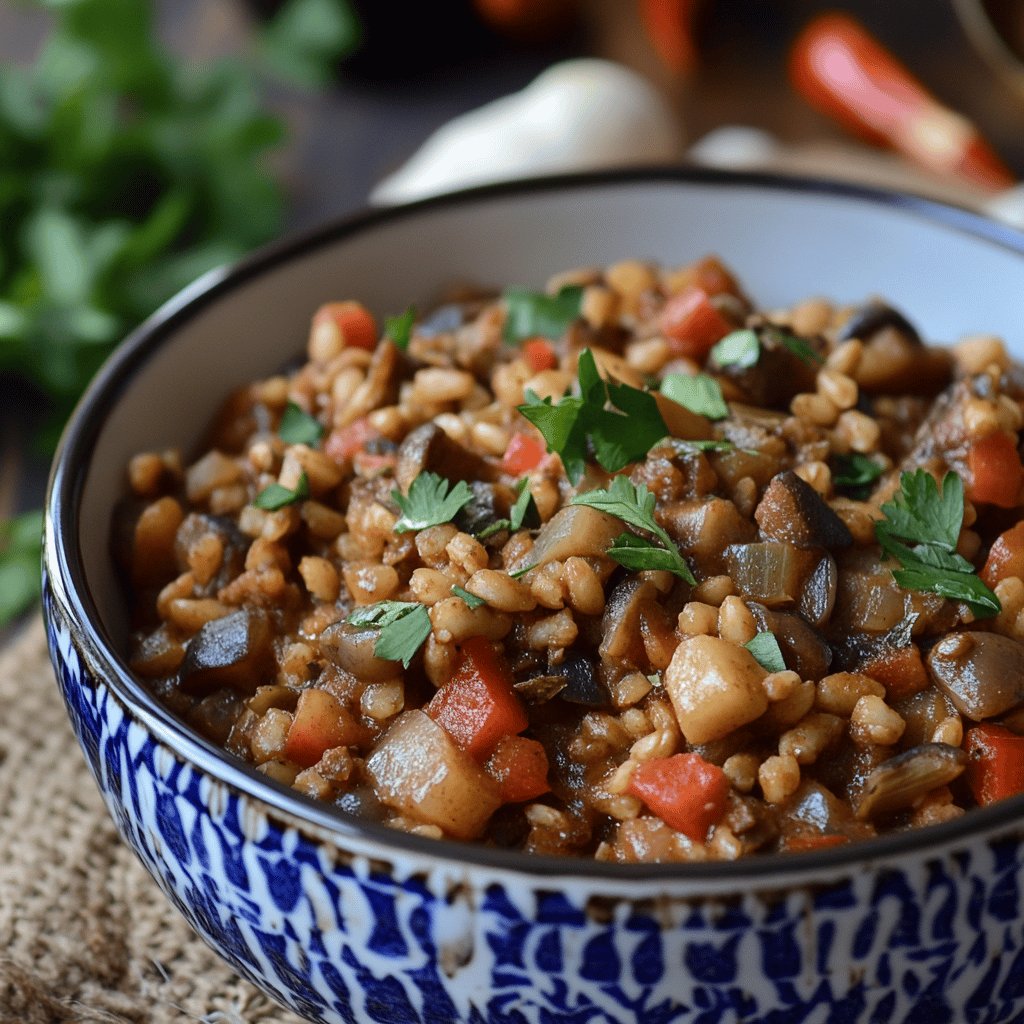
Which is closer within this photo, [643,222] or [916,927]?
[916,927]

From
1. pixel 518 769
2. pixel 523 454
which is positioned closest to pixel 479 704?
pixel 518 769

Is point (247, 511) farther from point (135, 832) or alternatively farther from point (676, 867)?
point (676, 867)

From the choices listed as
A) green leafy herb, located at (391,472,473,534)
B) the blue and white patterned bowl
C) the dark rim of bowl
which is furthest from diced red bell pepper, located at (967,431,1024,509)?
green leafy herb, located at (391,472,473,534)

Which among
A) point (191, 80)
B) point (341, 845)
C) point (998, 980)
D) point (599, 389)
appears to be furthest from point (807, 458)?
point (191, 80)

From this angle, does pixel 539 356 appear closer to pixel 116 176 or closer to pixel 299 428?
pixel 299 428

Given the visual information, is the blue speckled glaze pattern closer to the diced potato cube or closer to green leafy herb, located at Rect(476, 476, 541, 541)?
the diced potato cube

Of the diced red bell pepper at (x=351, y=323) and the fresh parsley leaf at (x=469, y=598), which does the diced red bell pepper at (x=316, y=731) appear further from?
the diced red bell pepper at (x=351, y=323)

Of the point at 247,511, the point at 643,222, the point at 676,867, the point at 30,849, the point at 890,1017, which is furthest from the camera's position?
the point at 643,222
